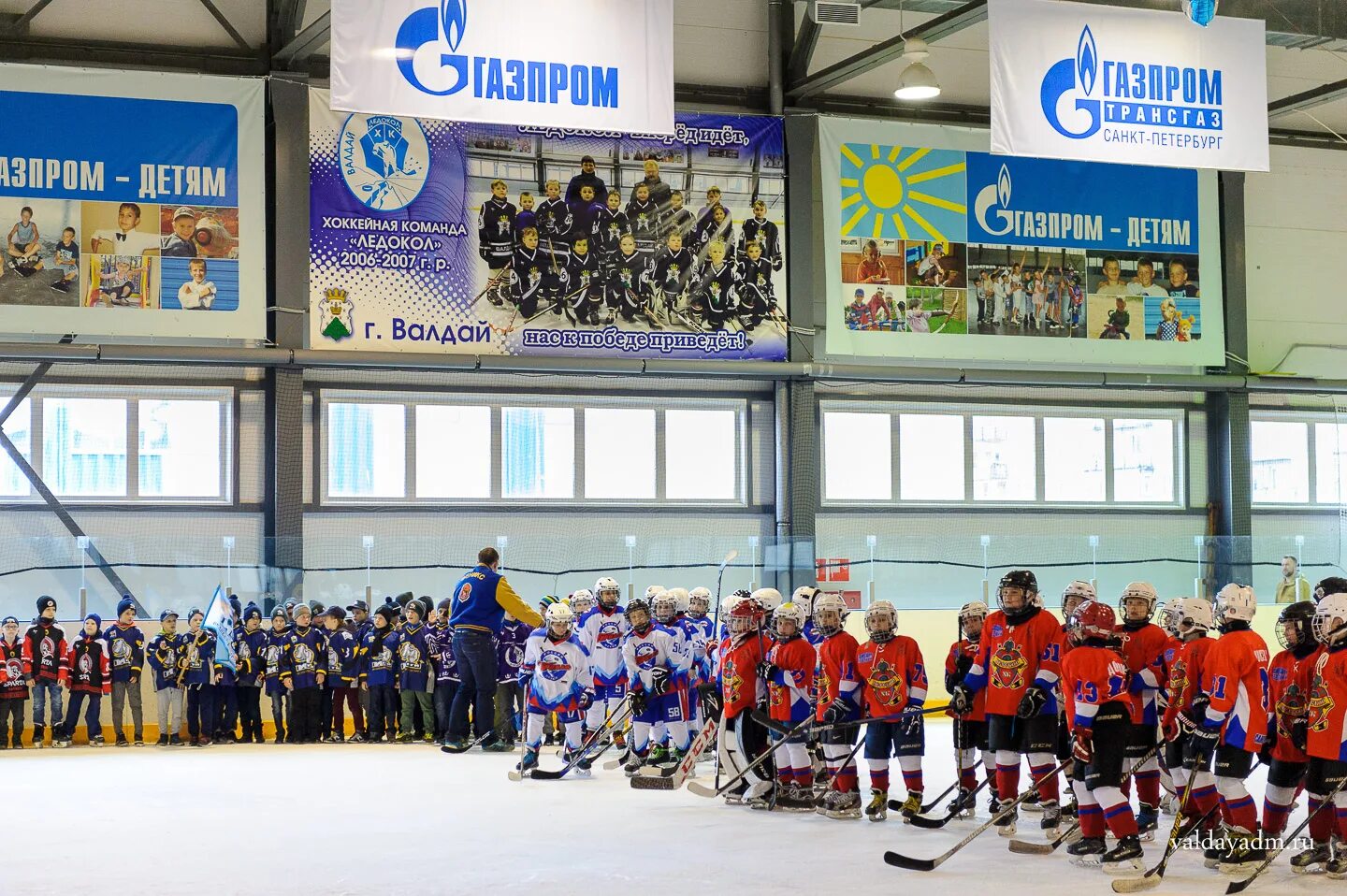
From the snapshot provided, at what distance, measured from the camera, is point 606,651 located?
1198 cm

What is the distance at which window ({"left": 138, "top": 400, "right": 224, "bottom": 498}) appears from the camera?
18.1 meters

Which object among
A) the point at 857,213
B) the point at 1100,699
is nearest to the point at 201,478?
the point at 857,213

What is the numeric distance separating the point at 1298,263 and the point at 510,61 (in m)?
15.8

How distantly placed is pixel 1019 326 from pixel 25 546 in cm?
1266

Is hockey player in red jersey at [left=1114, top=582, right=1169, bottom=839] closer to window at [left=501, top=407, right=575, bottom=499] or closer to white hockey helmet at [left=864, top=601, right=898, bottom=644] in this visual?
white hockey helmet at [left=864, top=601, right=898, bottom=644]

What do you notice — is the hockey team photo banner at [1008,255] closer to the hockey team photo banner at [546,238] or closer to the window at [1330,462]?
the hockey team photo banner at [546,238]

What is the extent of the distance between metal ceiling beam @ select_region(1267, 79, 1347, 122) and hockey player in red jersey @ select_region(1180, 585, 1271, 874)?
14.7 m

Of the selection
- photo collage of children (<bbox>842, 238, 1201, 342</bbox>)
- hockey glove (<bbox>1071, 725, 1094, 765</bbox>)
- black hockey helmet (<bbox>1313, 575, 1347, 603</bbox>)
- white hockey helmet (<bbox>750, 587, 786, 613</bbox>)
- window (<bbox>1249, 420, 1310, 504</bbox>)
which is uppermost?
photo collage of children (<bbox>842, 238, 1201, 342</bbox>)

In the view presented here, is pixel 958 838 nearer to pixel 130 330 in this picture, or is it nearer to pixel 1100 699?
pixel 1100 699

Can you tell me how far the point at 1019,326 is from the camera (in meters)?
20.0

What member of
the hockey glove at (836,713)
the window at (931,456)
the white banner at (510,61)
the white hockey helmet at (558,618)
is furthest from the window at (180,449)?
the hockey glove at (836,713)

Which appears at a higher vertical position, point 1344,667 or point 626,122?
point 626,122

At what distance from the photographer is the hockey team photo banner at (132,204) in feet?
55.5

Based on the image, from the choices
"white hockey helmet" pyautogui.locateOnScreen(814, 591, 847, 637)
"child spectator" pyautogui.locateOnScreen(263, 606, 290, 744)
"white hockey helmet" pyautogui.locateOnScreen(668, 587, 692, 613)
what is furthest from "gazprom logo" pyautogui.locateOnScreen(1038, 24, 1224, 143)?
"child spectator" pyautogui.locateOnScreen(263, 606, 290, 744)
